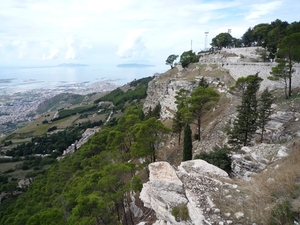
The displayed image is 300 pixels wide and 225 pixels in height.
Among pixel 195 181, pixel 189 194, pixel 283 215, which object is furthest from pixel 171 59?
pixel 283 215

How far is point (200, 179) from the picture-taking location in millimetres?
8812

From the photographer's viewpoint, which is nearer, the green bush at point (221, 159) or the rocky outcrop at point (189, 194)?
the rocky outcrop at point (189, 194)

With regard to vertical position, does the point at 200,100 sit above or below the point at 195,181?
above

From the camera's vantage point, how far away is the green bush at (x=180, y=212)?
7669mm

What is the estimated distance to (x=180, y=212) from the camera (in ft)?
25.7

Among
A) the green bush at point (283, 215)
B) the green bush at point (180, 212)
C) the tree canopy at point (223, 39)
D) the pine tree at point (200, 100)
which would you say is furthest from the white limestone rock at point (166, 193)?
the tree canopy at point (223, 39)

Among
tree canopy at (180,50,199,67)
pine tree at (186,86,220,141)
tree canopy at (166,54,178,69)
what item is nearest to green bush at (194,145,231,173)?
pine tree at (186,86,220,141)

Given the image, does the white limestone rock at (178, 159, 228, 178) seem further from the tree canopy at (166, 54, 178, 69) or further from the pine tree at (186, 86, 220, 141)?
the tree canopy at (166, 54, 178, 69)

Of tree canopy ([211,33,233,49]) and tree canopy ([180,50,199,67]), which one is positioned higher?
tree canopy ([211,33,233,49])

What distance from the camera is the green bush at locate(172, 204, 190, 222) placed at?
7.67m

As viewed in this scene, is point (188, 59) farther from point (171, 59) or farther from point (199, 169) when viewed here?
point (199, 169)

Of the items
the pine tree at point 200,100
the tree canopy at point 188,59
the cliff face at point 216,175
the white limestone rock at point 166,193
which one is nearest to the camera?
the cliff face at point 216,175

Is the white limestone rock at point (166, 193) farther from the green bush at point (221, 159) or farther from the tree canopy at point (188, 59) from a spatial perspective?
the tree canopy at point (188, 59)

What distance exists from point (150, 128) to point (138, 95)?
246 ft
